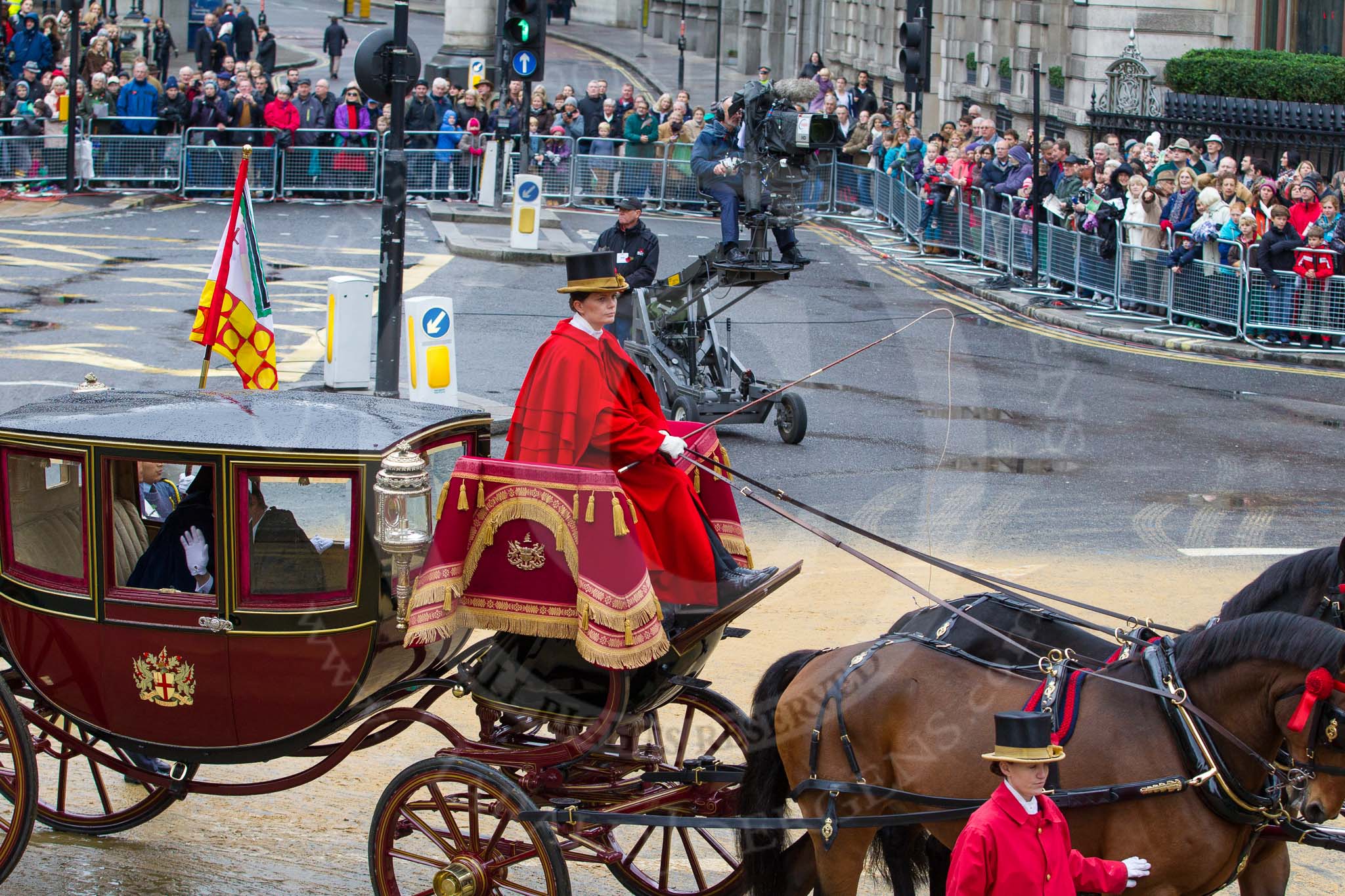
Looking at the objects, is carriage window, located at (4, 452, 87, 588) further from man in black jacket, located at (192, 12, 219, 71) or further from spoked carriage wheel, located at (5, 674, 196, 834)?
man in black jacket, located at (192, 12, 219, 71)

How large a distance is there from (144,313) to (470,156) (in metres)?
10.6

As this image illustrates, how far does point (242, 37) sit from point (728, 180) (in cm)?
2707

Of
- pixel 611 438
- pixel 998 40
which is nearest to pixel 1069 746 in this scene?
pixel 611 438

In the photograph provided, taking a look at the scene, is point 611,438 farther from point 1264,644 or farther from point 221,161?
point 221,161

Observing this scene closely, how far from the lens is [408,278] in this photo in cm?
2080

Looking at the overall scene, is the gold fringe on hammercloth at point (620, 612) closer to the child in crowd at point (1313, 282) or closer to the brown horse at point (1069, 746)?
the brown horse at point (1069, 746)

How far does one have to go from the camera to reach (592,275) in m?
6.67

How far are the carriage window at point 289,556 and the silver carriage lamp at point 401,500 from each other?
0.19 metres

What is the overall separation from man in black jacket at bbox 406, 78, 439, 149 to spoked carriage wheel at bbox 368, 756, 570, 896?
73.6ft

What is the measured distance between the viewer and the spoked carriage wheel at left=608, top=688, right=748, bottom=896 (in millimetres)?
6629

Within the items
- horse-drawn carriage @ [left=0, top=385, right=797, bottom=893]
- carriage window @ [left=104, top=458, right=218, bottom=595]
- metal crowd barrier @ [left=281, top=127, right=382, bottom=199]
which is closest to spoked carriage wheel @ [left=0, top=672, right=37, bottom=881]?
horse-drawn carriage @ [left=0, top=385, right=797, bottom=893]

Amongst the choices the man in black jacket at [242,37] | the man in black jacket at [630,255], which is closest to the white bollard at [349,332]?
the man in black jacket at [630,255]

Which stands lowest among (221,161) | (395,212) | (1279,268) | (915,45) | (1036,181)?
(1279,268)

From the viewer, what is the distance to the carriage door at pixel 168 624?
20.6 ft
